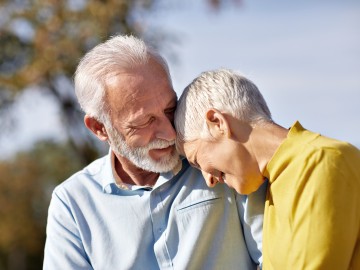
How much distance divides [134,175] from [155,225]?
0.26 metres

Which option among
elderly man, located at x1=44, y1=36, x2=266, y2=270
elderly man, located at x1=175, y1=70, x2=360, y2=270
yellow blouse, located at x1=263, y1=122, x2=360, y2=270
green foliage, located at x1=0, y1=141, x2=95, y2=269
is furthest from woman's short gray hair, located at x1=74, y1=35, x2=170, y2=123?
green foliage, located at x1=0, y1=141, x2=95, y2=269

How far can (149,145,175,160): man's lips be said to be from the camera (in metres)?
2.85

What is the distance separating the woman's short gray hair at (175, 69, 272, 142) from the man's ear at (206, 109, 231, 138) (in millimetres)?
19

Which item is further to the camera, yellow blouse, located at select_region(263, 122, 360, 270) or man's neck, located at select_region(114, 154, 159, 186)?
man's neck, located at select_region(114, 154, 159, 186)

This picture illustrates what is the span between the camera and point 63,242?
2996 millimetres

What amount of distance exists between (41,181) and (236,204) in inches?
564

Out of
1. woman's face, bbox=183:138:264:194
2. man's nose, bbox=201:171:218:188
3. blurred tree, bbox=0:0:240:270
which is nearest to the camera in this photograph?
woman's face, bbox=183:138:264:194

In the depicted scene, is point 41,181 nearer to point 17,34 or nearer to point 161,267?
point 17,34

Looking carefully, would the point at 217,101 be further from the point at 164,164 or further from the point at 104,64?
the point at 104,64

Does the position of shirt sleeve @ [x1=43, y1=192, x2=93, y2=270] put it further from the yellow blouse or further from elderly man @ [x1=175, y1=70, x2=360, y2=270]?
the yellow blouse

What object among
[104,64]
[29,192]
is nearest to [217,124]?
[104,64]

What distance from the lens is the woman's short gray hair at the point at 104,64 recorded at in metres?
2.89

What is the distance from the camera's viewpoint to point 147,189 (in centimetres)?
300

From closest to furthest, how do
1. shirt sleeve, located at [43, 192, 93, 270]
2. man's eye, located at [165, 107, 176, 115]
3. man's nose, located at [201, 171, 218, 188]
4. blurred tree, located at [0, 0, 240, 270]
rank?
man's nose, located at [201, 171, 218, 188] < man's eye, located at [165, 107, 176, 115] < shirt sleeve, located at [43, 192, 93, 270] < blurred tree, located at [0, 0, 240, 270]
